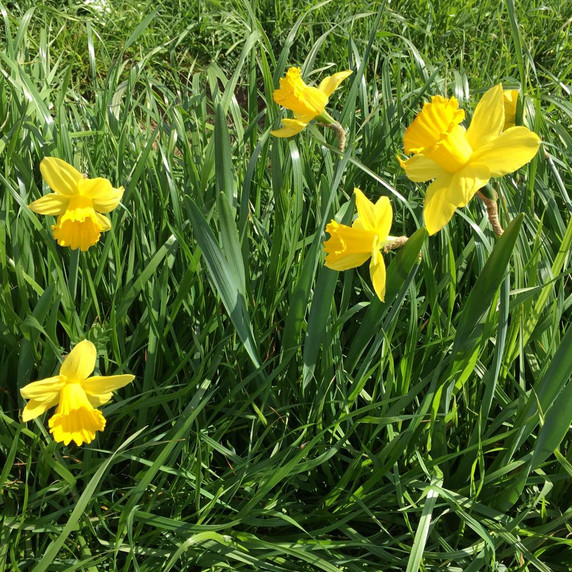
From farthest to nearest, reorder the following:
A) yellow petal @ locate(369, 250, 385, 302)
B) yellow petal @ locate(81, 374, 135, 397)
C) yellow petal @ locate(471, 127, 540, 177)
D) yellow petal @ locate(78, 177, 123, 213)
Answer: yellow petal @ locate(78, 177, 123, 213) → yellow petal @ locate(81, 374, 135, 397) → yellow petal @ locate(369, 250, 385, 302) → yellow petal @ locate(471, 127, 540, 177)

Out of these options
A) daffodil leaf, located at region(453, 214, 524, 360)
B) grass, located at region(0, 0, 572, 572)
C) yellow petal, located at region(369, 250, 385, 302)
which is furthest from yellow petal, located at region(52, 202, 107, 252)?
daffodil leaf, located at region(453, 214, 524, 360)

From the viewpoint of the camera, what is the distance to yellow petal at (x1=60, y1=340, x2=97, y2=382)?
3.58 ft

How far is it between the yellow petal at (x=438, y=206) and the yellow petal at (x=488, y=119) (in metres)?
0.07

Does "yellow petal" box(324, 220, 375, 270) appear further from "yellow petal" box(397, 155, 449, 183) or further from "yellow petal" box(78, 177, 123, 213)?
"yellow petal" box(78, 177, 123, 213)

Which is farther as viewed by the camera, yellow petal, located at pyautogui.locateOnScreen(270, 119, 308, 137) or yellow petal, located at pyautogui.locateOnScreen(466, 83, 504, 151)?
yellow petal, located at pyautogui.locateOnScreen(270, 119, 308, 137)

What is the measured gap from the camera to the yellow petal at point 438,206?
3.01ft

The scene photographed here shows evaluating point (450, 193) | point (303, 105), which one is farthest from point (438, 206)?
point (303, 105)

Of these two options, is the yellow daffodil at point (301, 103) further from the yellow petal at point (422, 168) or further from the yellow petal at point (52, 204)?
the yellow petal at point (52, 204)

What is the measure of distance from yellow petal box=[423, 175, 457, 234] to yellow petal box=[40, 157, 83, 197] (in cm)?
67

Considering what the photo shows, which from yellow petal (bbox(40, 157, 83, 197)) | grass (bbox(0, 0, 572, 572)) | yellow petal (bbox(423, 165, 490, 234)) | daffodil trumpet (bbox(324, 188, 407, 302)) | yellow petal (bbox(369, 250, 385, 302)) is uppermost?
yellow petal (bbox(423, 165, 490, 234))

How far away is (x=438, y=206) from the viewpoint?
93 centimetres

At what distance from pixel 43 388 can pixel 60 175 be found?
405mm

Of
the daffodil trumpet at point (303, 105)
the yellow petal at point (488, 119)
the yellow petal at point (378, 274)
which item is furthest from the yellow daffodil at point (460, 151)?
the daffodil trumpet at point (303, 105)

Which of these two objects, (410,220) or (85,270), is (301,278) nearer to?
(85,270)
